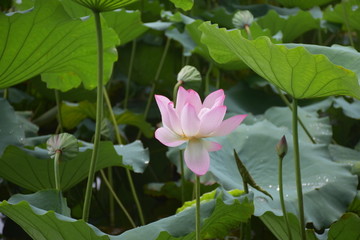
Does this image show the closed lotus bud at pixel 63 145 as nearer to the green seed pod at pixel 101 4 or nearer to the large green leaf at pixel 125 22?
the green seed pod at pixel 101 4

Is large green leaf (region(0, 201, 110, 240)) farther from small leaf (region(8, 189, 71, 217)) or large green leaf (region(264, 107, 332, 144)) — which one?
large green leaf (region(264, 107, 332, 144))

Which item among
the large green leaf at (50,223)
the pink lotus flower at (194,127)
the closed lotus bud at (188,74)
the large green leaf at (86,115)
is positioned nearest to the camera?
the pink lotus flower at (194,127)

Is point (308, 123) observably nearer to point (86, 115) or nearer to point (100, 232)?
point (86, 115)

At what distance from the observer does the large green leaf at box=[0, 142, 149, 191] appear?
1414mm

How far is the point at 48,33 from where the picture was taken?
140 cm

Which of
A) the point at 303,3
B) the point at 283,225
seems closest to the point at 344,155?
the point at 283,225

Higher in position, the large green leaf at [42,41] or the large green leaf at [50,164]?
the large green leaf at [42,41]

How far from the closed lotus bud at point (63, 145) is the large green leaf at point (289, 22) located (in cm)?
118

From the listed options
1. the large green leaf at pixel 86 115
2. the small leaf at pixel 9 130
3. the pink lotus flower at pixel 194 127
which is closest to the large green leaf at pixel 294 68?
the pink lotus flower at pixel 194 127

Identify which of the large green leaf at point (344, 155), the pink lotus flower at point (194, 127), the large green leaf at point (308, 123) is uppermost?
the pink lotus flower at point (194, 127)

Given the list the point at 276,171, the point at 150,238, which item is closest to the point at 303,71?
the point at 150,238

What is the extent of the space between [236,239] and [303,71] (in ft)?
3.04

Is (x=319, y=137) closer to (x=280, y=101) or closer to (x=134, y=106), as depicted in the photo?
(x=280, y=101)

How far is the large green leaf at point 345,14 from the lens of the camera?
221cm
